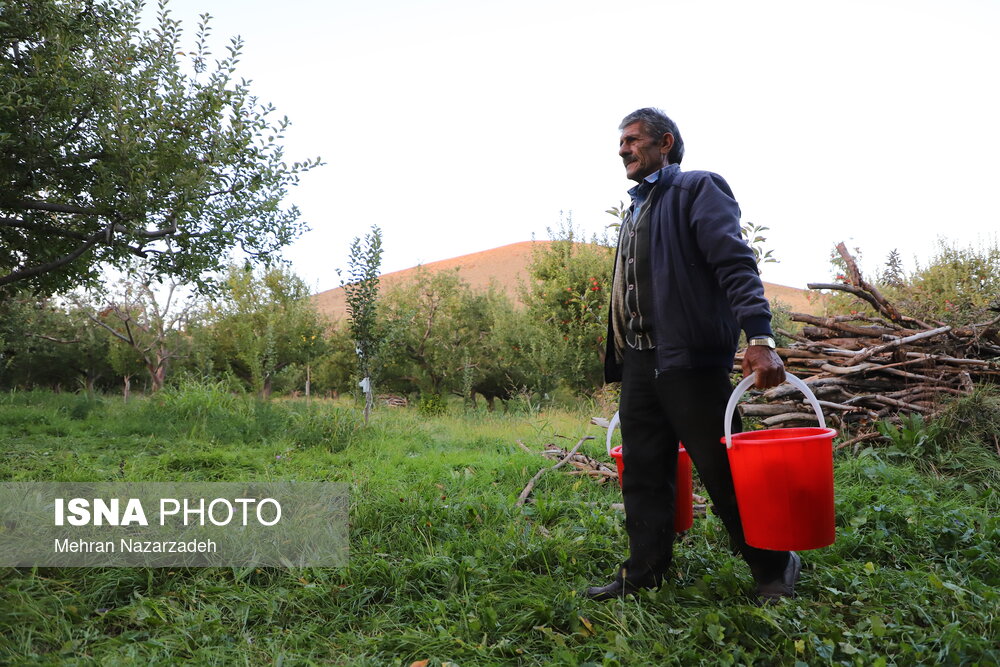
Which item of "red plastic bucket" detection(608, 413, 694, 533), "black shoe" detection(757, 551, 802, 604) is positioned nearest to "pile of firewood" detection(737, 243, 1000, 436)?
"red plastic bucket" detection(608, 413, 694, 533)

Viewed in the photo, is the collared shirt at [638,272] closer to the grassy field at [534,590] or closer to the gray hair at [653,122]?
the gray hair at [653,122]

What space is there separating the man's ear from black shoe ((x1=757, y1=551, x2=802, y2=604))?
1.90 metres

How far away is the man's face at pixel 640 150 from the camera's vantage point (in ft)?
9.56

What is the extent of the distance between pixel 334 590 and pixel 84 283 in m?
6.49

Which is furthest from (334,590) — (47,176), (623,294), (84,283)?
(84,283)

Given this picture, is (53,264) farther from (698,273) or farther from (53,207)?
(698,273)

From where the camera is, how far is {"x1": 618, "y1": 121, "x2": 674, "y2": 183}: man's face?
291 cm

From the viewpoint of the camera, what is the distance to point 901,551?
319cm

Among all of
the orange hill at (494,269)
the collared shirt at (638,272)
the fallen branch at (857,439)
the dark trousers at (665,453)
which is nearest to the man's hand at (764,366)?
the dark trousers at (665,453)

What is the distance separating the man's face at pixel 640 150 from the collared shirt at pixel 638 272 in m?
0.06

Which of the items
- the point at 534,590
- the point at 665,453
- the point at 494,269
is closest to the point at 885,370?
the point at 665,453

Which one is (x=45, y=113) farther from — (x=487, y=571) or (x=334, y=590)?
(x=487, y=571)

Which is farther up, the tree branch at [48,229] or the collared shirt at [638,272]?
the tree branch at [48,229]

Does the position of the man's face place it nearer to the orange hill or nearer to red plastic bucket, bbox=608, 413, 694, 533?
red plastic bucket, bbox=608, 413, 694, 533
